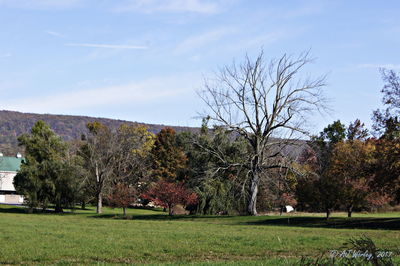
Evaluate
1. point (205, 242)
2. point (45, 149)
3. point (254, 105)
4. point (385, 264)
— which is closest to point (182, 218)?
point (254, 105)

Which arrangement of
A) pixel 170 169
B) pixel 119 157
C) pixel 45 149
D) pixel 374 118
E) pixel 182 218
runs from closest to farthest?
pixel 374 118 → pixel 182 218 → pixel 45 149 → pixel 119 157 → pixel 170 169

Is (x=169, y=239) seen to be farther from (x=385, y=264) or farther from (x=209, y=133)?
(x=209, y=133)

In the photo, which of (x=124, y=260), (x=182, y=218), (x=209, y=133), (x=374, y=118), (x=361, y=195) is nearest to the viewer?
(x=124, y=260)

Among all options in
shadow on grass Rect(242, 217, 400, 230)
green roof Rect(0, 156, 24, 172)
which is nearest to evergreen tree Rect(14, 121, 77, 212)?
shadow on grass Rect(242, 217, 400, 230)

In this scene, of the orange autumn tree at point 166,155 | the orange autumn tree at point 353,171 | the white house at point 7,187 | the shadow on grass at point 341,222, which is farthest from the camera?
the white house at point 7,187

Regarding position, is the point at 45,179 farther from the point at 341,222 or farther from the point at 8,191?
the point at 8,191

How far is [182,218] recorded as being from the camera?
4269 centimetres

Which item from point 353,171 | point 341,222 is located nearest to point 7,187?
point 353,171

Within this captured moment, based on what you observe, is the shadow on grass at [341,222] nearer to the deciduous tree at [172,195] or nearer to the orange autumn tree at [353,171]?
the orange autumn tree at [353,171]

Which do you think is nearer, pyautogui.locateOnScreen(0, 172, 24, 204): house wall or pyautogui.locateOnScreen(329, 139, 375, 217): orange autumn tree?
pyautogui.locateOnScreen(329, 139, 375, 217): orange autumn tree

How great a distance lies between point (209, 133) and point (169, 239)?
34.6 metres

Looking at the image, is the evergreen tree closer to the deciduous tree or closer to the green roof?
the deciduous tree

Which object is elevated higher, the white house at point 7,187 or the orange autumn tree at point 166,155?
the orange autumn tree at point 166,155

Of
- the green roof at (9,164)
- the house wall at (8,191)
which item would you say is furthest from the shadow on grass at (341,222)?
the green roof at (9,164)
